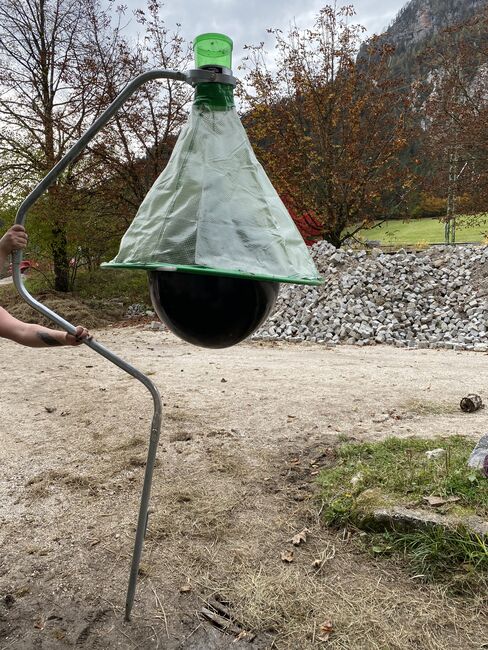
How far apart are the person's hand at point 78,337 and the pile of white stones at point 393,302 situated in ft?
23.8

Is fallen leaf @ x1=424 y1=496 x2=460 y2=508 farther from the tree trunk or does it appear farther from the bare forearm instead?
the tree trunk

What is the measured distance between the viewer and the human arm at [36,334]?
2.08 metres

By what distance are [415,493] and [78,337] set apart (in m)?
2.04

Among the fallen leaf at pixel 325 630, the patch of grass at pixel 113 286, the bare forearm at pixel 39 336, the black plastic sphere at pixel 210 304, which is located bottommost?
the fallen leaf at pixel 325 630

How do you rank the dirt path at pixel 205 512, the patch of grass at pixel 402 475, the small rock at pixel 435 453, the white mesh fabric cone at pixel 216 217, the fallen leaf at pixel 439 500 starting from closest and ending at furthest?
the white mesh fabric cone at pixel 216 217
the dirt path at pixel 205 512
the fallen leaf at pixel 439 500
the patch of grass at pixel 402 475
the small rock at pixel 435 453

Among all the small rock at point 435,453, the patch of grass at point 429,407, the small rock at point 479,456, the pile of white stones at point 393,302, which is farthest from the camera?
the pile of white stones at point 393,302

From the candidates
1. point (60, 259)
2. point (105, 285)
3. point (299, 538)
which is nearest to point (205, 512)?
point (299, 538)

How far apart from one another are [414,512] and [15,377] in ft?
16.8

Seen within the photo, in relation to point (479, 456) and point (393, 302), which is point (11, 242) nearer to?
point (479, 456)

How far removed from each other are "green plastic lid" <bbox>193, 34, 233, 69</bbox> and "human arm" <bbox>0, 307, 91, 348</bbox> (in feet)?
3.50

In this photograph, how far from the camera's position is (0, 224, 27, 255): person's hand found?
217 centimetres

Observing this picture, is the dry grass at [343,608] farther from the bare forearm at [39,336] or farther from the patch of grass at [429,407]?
the patch of grass at [429,407]

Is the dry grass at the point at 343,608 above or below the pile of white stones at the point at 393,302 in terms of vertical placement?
below

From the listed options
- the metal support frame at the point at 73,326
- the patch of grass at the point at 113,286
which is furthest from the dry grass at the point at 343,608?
the patch of grass at the point at 113,286
